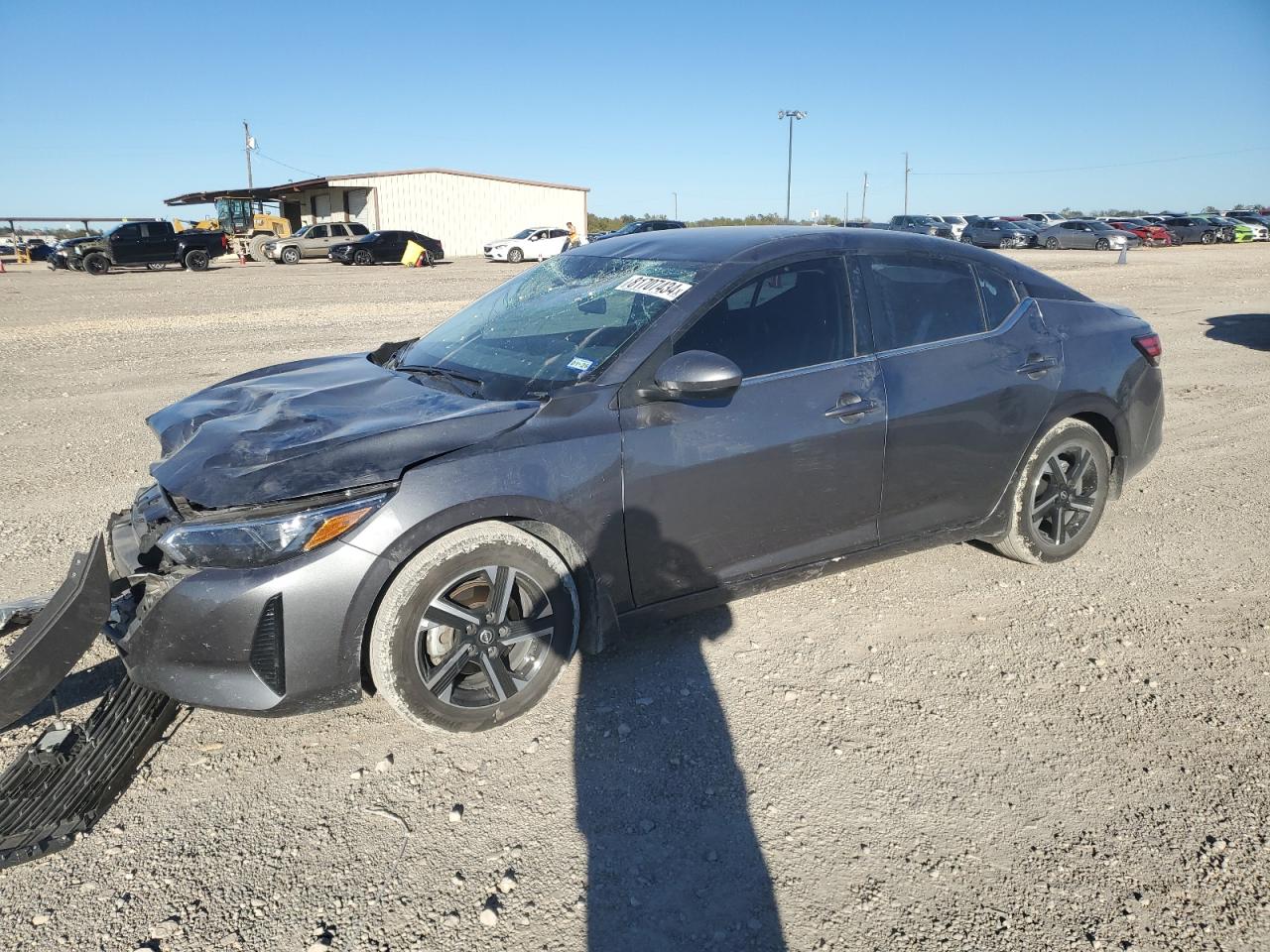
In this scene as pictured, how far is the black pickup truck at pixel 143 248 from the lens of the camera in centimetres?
3097

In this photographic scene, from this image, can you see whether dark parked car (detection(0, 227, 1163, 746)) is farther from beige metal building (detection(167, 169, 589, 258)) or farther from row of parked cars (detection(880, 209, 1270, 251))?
beige metal building (detection(167, 169, 589, 258))

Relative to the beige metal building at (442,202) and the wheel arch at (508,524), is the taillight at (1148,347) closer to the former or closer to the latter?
the wheel arch at (508,524)

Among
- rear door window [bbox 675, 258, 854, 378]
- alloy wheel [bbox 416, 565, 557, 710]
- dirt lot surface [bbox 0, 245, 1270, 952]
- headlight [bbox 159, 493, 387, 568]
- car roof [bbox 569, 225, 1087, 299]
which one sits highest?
car roof [bbox 569, 225, 1087, 299]

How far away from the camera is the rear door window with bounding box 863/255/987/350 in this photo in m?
3.94

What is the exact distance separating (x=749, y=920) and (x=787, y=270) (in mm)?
2479

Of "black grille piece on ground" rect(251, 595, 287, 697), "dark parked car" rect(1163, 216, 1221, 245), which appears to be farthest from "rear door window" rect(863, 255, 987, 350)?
"dark parked car" rect(1163, 216, 1221, 245)

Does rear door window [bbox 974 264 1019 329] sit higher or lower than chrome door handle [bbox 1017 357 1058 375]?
higher

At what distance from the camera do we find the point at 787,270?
3.78 meters

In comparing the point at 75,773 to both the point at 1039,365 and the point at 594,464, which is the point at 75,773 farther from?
the point at 1039,365

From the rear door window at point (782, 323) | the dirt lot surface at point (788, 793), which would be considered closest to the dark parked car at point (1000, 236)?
the dirt lot surface at point (788, 793)

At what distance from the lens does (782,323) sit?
3.71 metres

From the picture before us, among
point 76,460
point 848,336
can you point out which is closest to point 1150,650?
point 848,336

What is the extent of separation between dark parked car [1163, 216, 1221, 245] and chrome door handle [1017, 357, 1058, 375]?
5105 centimetres

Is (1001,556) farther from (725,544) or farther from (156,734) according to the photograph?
(156,734)
